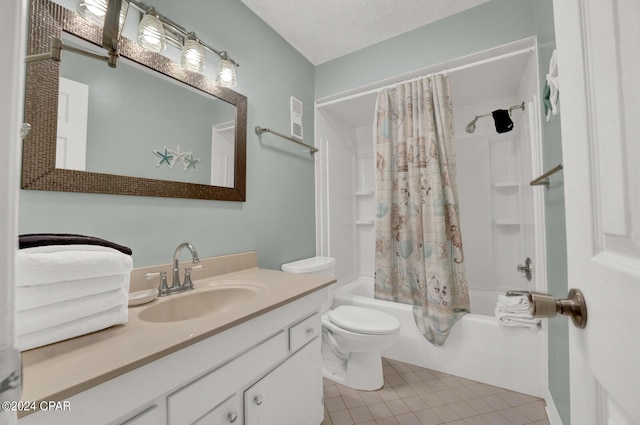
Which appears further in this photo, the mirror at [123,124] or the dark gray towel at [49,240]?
the mirror at [123,124]

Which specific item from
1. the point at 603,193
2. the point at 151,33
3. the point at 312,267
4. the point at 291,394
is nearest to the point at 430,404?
the point at 291,394

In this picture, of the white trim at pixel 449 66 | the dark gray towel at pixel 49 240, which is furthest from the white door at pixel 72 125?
the white trim at pixel 449 66

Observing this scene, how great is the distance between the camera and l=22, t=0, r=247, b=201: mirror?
0.89 metres

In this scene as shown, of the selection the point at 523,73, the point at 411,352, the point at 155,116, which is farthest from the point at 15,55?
the point at 523,73

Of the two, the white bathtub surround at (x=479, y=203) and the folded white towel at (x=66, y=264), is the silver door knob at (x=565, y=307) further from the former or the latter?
the white bathtub surround at (x=479, y=203)

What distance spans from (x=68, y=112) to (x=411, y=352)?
228 cm

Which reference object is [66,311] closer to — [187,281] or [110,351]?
[110,351]

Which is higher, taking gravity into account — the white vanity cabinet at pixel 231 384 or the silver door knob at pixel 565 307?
the silver door knob at pixel 565 307

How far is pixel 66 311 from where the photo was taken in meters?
0.65

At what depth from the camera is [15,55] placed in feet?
0.59

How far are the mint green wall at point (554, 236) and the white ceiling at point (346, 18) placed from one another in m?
0.66

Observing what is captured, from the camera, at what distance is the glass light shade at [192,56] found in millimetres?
1276

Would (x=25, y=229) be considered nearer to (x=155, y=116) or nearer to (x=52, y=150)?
(x=52, y=150)

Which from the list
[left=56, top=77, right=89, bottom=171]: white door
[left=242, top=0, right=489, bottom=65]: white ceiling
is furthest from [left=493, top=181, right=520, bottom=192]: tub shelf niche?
[left=56, top=77, right=89, bottom=171]: white door
